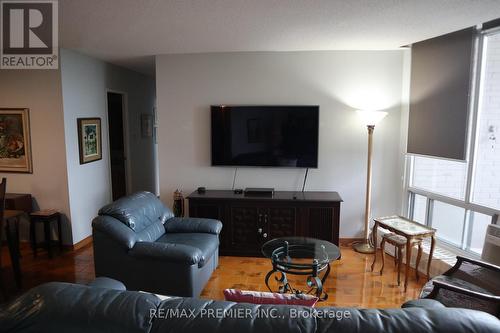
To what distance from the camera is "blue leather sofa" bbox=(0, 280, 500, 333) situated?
1.24 m

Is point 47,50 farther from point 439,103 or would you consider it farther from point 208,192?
point 439,103

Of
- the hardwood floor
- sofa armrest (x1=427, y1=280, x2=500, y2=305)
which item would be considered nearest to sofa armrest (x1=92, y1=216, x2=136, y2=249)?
the hardwood floor

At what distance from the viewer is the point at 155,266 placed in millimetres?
2834

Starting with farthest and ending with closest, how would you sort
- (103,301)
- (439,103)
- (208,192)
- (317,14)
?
(208,192)
(439,103)
(317,14)
(103,301)

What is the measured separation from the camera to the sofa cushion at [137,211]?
3027mm

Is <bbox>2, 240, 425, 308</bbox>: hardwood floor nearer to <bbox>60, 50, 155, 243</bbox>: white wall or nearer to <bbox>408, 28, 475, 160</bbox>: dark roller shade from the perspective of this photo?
<bbox>60, 50, 155, 243</bbox>: white wall

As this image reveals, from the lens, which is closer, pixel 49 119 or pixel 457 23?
pixel 457 23

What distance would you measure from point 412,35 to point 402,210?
216cm

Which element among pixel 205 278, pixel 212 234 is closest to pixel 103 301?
pixel 205 278

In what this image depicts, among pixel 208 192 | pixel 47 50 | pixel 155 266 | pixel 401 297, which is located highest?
pixel 47 50

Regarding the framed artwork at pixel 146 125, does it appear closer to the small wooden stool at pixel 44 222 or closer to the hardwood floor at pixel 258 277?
the small wooden stool at pixel 44 222

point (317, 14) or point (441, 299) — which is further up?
point (317, 14)

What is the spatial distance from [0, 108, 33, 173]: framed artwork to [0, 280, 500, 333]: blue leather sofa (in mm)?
3382

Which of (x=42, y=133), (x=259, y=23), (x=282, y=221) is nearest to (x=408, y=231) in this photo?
(x=282, y=221)
